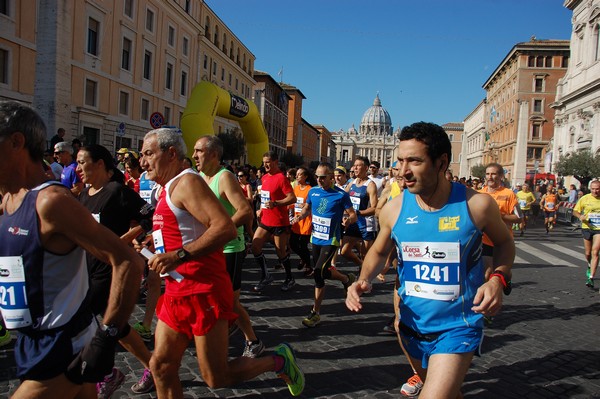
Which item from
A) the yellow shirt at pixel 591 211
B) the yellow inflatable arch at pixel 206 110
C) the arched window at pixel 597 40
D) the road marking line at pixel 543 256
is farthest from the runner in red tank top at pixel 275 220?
the arched window at pixel 597 40

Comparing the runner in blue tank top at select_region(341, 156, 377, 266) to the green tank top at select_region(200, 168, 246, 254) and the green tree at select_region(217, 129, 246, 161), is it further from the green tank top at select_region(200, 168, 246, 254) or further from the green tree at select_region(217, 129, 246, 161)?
the green tree at select_region(217, 129, 246, 161)

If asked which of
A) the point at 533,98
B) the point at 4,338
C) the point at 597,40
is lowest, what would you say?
the point at 4,338

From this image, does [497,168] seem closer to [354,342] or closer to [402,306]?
[354,342]

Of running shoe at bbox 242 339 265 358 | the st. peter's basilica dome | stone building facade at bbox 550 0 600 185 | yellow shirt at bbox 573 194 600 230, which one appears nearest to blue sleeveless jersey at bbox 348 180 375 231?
yellow shirt at bbox 573 194 600 230

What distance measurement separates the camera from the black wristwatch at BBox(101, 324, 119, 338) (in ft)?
6.47

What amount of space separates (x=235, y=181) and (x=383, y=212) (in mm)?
1763

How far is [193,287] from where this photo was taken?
2.85 metres

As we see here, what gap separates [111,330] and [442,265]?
5.62 ft

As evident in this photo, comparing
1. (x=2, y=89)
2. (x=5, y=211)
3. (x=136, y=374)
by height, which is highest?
(x=2, y=89)

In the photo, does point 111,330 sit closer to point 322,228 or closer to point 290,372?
point 290,372

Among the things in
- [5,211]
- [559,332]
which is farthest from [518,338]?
[5,211]

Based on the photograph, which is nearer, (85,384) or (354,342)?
(85,384)

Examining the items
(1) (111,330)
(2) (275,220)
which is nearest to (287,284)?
(2) (275,220)

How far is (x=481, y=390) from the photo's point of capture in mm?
3945
